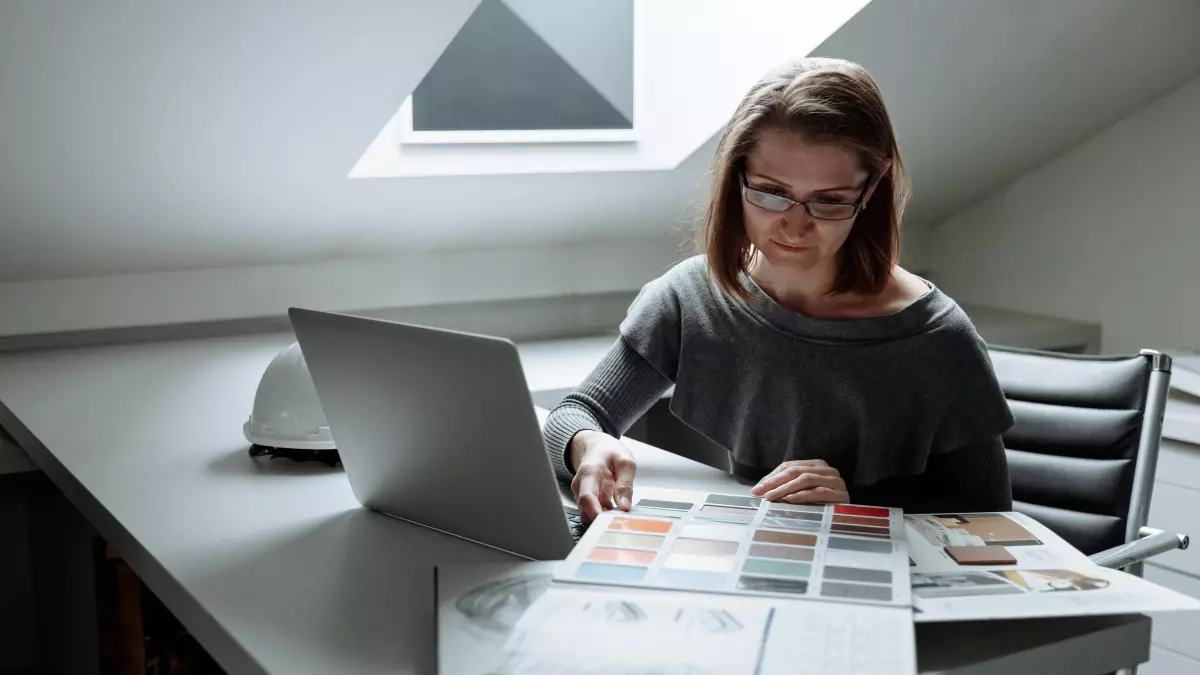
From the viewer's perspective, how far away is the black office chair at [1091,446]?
1.73m

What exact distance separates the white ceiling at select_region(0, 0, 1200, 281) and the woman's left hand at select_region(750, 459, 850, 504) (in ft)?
3.94

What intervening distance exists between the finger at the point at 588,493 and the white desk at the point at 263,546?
0.11m

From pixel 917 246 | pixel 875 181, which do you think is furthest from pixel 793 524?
pixel 917 246

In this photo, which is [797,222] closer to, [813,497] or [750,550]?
[813,497]

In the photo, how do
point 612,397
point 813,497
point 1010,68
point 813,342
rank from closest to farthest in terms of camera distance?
1. point 813,497
2. point 813,342
3. point 612,397
4. point 1010,68

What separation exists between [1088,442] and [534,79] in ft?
5.47

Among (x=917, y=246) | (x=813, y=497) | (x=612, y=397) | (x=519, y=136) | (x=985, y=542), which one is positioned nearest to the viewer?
(x=985, y=542)

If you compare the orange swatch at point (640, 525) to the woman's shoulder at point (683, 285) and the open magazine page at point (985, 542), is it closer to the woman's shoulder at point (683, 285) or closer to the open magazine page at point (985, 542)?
the open magazine page at point (985, 542)

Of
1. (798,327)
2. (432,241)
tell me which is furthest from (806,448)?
(432,241)

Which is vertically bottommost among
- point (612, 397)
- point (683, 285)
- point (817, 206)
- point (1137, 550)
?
point (1137, 550)

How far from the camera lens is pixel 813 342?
148 cm

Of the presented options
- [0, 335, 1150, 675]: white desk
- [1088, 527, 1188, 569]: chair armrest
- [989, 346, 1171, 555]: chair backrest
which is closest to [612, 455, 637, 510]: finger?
[0, 335, 1150, 675]: white desk

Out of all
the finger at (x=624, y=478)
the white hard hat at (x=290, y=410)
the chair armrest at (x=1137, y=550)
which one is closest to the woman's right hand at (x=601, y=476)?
the finger at (x=624, y=478)

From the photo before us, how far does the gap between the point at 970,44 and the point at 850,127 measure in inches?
51.9
